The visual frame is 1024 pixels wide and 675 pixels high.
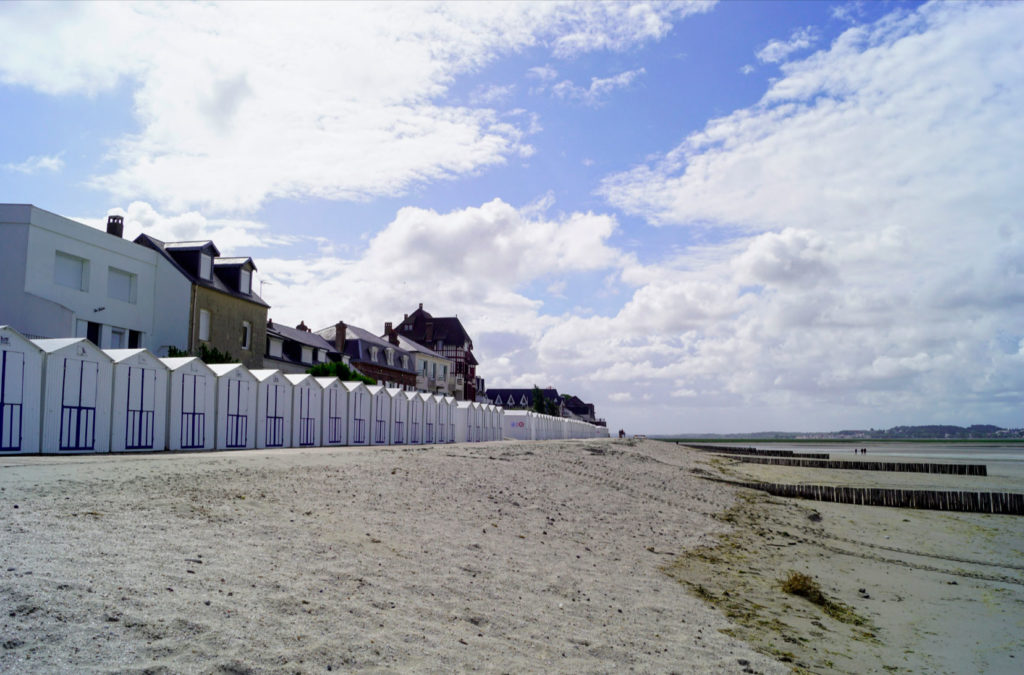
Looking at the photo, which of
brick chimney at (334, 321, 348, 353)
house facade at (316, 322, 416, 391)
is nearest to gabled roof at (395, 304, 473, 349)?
house facade at (316, 322, 416, 391)

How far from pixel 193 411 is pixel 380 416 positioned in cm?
1246

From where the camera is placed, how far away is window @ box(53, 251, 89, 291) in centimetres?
3031

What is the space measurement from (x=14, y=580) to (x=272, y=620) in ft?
6.55

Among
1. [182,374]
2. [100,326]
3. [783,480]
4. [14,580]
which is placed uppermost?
[100,326]

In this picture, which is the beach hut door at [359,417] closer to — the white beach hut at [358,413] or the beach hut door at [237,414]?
the white beach hut at [358,413]

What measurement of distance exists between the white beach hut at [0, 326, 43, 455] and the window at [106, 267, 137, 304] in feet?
52.7

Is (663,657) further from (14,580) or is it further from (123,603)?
(14,580)

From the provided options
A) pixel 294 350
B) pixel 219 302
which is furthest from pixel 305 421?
pixel 294 350

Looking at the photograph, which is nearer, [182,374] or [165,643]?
[165,643]

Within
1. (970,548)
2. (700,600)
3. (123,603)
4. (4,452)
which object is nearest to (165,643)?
(123,603)

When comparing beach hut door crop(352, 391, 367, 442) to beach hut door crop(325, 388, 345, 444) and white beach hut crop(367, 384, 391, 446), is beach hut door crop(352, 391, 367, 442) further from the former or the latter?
beach hut door crop(325, 388, 345, 444)

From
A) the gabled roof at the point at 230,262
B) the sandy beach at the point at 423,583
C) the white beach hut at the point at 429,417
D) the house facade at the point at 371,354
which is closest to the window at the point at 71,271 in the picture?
the gabled roof at the point at 230,262

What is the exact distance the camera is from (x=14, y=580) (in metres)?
5.42

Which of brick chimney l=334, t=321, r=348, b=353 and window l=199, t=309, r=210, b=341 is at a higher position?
brick chimney l=334, t=321, r=348, b=353
